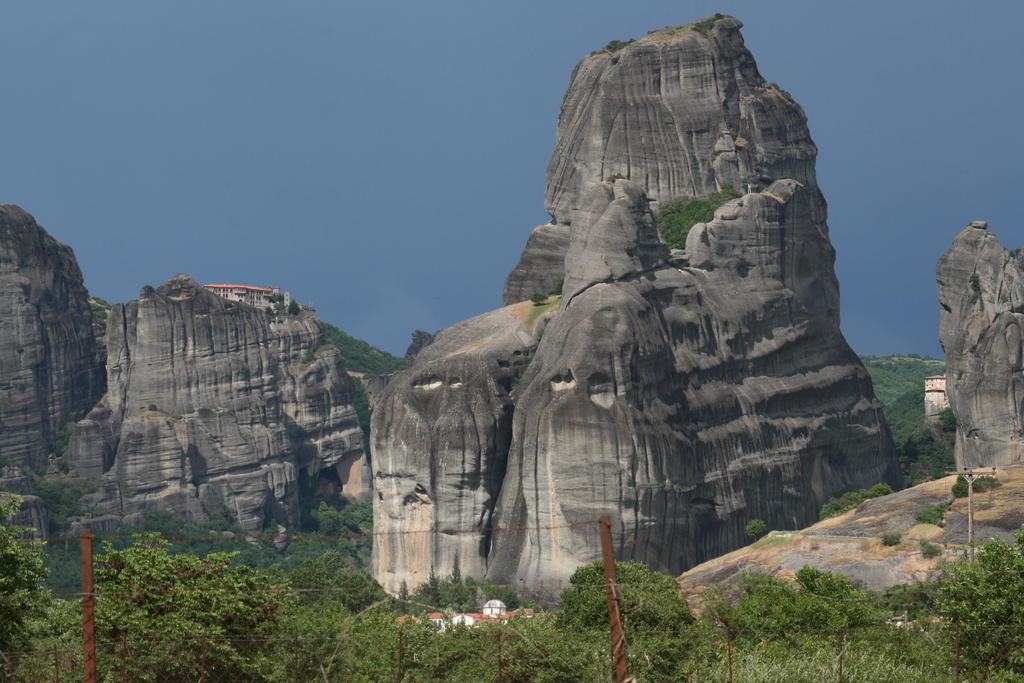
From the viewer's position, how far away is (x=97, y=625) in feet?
175

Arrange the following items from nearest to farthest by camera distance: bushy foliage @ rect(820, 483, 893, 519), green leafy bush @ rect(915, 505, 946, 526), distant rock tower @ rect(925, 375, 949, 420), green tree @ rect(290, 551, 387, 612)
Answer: green tree @ rect(290, 551, 387, 612) < green leafy bush @ rect(915, 505, 946, 526) < bushy foliage @ rect(820, 483, 893, 519) < distant rock tower @ rect(925, 375, 949, 420)

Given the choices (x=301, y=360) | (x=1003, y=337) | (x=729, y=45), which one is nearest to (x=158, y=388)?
(x=301, y=360)

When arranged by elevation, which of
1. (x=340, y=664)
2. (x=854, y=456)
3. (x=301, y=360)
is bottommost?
(x=340, y=664)

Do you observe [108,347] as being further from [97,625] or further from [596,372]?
[97,625]

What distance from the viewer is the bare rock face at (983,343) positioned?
122 meters

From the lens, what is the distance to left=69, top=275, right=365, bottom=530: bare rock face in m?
148

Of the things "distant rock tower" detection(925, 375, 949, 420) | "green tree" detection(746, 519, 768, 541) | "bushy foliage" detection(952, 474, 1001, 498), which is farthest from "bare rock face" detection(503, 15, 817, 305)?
"bushy foliage" detection(952, 474, 1001, 498)

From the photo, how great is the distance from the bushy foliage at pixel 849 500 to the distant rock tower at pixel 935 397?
129 feet

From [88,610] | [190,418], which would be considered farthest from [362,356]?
[88,610]

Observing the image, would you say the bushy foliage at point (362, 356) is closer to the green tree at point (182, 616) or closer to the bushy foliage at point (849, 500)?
the bushy foliage at point (849, 500)

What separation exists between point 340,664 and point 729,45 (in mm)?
81861

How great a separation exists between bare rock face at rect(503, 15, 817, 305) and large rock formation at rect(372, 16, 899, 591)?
133 millimetres

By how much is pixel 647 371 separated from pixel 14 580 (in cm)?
5827

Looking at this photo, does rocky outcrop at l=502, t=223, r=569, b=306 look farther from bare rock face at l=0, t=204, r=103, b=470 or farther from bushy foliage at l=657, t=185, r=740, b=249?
bare rock face at l=0, t=204, r=103, b=470
